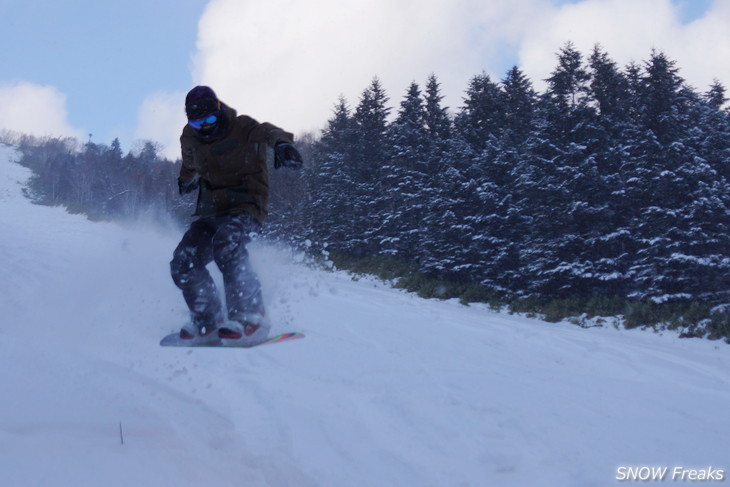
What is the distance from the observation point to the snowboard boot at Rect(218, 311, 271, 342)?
4.25 metres

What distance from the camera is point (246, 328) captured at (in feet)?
14.4

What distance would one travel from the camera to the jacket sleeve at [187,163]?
4871 mm

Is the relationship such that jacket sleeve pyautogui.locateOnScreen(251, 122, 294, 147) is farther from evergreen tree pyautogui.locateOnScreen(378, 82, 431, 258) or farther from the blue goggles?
evergreen tree pyautogui.locateOnScreen(378, 82, 431, 258)

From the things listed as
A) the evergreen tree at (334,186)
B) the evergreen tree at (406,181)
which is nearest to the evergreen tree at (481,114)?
the evergreen tree at (406,181)

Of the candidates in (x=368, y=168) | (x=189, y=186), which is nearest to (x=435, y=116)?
(x=368, y=168)

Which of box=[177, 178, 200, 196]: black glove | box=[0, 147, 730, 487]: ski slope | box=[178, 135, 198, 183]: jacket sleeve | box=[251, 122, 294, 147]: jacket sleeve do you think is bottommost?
box=[0, 147, 730, 487]: ski slope

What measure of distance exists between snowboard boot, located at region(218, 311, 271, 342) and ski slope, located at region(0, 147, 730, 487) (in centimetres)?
34

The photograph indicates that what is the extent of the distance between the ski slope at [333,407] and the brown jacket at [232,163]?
1492 millimetres

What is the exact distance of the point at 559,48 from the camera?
21.7 meters

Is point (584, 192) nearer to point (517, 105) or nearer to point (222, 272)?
point (517, 105)

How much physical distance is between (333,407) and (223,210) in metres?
2.20

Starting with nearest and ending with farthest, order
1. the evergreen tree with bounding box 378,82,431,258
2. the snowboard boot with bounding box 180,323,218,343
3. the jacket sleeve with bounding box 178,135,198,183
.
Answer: the snowboard boot with bounding box 180,323,218,343 < the jacket sleeve with bounding box 178,135,198,183 < the evergreen tree with bounding box 378,82,431,258

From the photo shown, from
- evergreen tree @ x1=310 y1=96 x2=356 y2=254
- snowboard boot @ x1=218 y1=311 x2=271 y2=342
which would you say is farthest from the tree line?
snowboard boot @ x1=218 y1=311 x2=271 y2=342

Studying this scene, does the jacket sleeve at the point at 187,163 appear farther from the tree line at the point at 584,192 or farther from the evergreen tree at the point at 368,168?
the evergreen tree at the point at 368,168
